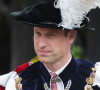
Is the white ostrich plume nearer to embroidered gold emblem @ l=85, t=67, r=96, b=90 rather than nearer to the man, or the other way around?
the man

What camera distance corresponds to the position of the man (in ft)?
10.6

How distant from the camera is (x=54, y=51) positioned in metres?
3.29

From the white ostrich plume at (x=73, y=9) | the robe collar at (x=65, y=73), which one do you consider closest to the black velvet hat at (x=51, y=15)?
the white ostrich plume at (x=73, y=9)

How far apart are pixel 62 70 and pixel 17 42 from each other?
4252 millimetres

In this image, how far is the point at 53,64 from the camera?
341cm

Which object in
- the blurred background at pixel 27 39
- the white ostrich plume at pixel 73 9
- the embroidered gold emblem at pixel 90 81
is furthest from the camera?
the blurred background at pixel 27 39

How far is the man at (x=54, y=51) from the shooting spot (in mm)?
3232

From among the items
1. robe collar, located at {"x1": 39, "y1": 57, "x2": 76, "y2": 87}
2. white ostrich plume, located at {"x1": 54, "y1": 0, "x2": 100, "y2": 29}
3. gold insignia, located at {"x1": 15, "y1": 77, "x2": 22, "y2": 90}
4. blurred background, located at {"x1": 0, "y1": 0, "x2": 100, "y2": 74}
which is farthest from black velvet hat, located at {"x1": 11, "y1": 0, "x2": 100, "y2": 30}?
blurred background, located at {"x1": 0, "y1": 0, "x2": 100, "y2": 74}

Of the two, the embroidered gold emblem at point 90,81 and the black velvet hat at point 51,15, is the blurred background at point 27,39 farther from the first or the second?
the black velvet hat at point 51,15

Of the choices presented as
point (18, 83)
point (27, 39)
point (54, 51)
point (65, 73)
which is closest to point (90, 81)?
point (65, 73)

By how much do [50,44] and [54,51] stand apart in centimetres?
7

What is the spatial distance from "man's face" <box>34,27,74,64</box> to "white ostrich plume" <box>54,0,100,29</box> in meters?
0.13

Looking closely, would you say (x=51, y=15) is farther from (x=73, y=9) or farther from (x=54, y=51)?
(x=54, y=51)

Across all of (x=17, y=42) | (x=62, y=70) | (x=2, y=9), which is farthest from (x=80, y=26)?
(x=2, y=9)
